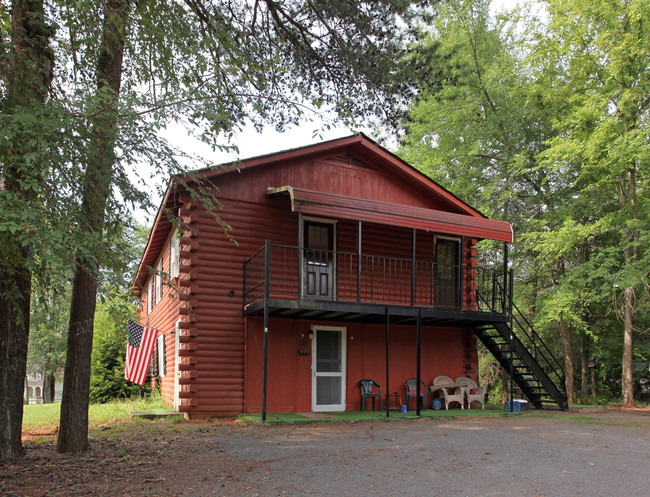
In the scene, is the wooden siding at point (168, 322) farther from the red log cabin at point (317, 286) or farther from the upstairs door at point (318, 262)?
the upstairs door at point (318, 262)

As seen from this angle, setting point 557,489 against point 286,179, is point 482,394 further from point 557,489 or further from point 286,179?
point 557,489

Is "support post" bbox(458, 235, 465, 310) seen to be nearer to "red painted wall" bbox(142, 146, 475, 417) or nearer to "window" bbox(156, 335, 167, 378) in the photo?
"red painted wall" bbox(142, 146, 475, 417)

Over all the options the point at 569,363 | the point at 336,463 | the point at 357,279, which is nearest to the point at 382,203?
the point at 357,279

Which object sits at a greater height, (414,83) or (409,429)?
(414,83)

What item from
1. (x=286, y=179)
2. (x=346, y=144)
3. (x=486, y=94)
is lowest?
(x=286, y=179)

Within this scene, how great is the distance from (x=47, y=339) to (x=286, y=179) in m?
28.5

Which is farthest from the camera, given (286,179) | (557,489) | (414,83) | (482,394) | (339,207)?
(482,394)

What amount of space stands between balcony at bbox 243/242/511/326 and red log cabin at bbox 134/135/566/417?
0.04m

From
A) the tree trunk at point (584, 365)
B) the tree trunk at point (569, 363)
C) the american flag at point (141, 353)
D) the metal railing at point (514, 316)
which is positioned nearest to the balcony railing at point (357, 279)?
the metal railing at point (514, 316)

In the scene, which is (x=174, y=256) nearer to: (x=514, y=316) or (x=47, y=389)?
(x=514, y=316)

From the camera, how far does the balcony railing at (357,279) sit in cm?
1238

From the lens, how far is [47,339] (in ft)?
115

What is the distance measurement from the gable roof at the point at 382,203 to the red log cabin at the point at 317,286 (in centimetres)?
3

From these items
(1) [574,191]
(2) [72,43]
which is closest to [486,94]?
(1) [574,191]
